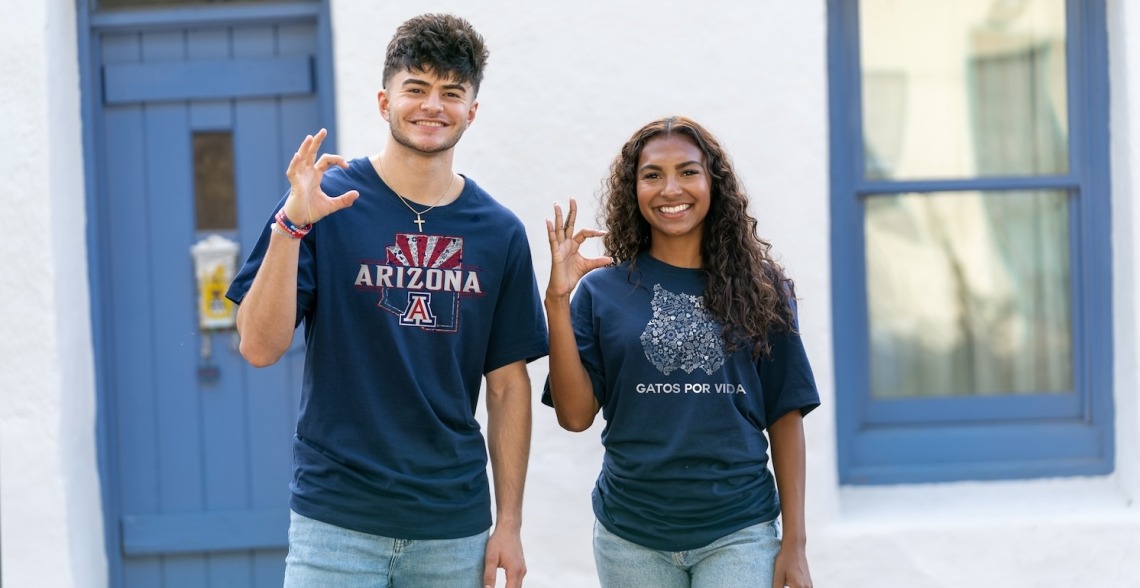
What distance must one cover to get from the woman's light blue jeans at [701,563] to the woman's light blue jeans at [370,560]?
0.35 metres

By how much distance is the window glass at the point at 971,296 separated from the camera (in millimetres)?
4309

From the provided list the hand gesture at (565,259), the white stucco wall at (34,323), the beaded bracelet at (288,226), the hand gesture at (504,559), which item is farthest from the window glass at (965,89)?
the white stucco wall at (34,323)

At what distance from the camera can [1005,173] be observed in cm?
431

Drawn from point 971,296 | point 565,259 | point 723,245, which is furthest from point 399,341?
point 971,296

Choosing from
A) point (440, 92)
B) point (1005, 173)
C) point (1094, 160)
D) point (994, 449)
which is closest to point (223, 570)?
point (440, 92)

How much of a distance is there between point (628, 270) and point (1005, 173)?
2.15m

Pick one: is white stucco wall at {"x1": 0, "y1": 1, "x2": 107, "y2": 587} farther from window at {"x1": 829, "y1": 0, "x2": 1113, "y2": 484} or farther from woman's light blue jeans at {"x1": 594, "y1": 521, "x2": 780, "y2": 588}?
window at {"x1": 829, "y1": 0, "x2": 1113, "y2": 484}

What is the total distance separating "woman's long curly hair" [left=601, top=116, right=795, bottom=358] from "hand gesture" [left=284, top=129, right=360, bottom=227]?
0.78 meters

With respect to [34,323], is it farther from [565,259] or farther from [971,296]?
[971,296]

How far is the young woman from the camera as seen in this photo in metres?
2.65

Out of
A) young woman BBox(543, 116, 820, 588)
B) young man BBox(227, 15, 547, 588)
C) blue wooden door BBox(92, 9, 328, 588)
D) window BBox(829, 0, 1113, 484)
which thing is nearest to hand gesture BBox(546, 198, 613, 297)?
young woman BBox(543, 116, 820, 588)

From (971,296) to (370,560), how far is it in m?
2.77

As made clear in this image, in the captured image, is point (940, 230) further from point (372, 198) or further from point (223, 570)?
point (223, 570)

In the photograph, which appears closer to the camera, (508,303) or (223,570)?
(508,303)
